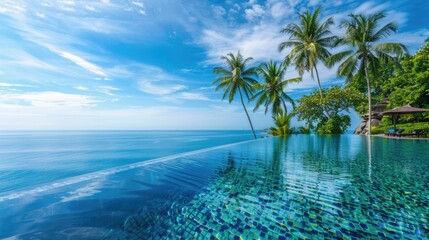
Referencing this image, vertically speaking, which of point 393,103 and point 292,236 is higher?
point 393,103

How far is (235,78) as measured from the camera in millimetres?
16047

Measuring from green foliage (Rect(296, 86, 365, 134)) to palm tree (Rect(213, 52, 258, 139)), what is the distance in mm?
4480

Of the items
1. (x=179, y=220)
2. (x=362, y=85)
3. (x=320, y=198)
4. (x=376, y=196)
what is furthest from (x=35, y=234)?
(x=362, y=85)

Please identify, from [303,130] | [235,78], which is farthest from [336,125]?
[235,78]

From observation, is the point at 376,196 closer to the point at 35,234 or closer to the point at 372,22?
the point at 35,234

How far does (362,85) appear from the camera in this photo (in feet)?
65.0

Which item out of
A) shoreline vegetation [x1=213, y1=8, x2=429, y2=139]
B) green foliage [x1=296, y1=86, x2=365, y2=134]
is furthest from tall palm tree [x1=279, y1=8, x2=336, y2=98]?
green foliage [x1=296, y1=86, x2=365, y2=134]

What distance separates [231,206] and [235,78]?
46.9ft

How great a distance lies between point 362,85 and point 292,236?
2346 centimetres

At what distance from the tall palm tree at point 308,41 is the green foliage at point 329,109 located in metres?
0.79

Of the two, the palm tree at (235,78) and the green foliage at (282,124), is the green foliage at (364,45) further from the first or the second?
the palm tree at (235,78)

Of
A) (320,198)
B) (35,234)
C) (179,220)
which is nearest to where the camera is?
(35,234)

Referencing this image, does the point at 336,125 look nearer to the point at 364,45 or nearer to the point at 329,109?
the point at 329,109

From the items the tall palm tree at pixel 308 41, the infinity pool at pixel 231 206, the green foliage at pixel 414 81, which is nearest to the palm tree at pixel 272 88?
the tall palm tree at pixel 308 41
